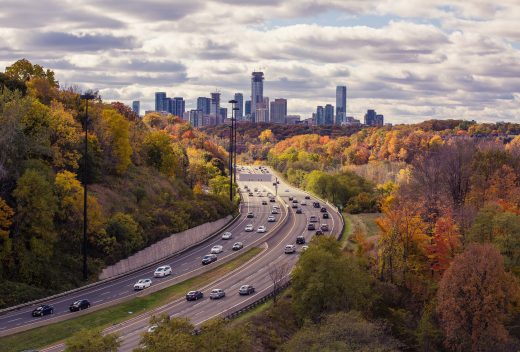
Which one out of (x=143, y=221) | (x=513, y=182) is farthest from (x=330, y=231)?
(x=143, y=221)

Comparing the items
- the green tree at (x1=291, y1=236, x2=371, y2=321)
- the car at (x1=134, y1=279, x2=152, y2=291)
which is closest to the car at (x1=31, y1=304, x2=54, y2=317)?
the car at (x1=134, y1=279, x2=152, y2=291)

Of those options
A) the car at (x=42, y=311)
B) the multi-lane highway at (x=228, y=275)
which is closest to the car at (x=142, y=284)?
the multi-lane highway at (x=228, y=275)

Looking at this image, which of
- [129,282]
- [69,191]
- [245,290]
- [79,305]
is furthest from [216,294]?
[69,191]

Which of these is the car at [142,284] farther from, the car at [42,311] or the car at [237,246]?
the car at [237,246]

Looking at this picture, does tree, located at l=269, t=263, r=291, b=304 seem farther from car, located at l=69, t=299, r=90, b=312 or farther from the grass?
car, located at l=69, t=299, r=90, b=312

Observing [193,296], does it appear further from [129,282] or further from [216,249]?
[216,249]

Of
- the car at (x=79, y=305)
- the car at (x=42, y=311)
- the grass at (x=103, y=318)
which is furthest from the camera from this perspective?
the car at (x=79, y=305)

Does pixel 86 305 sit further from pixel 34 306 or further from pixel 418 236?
pixel 418 236
